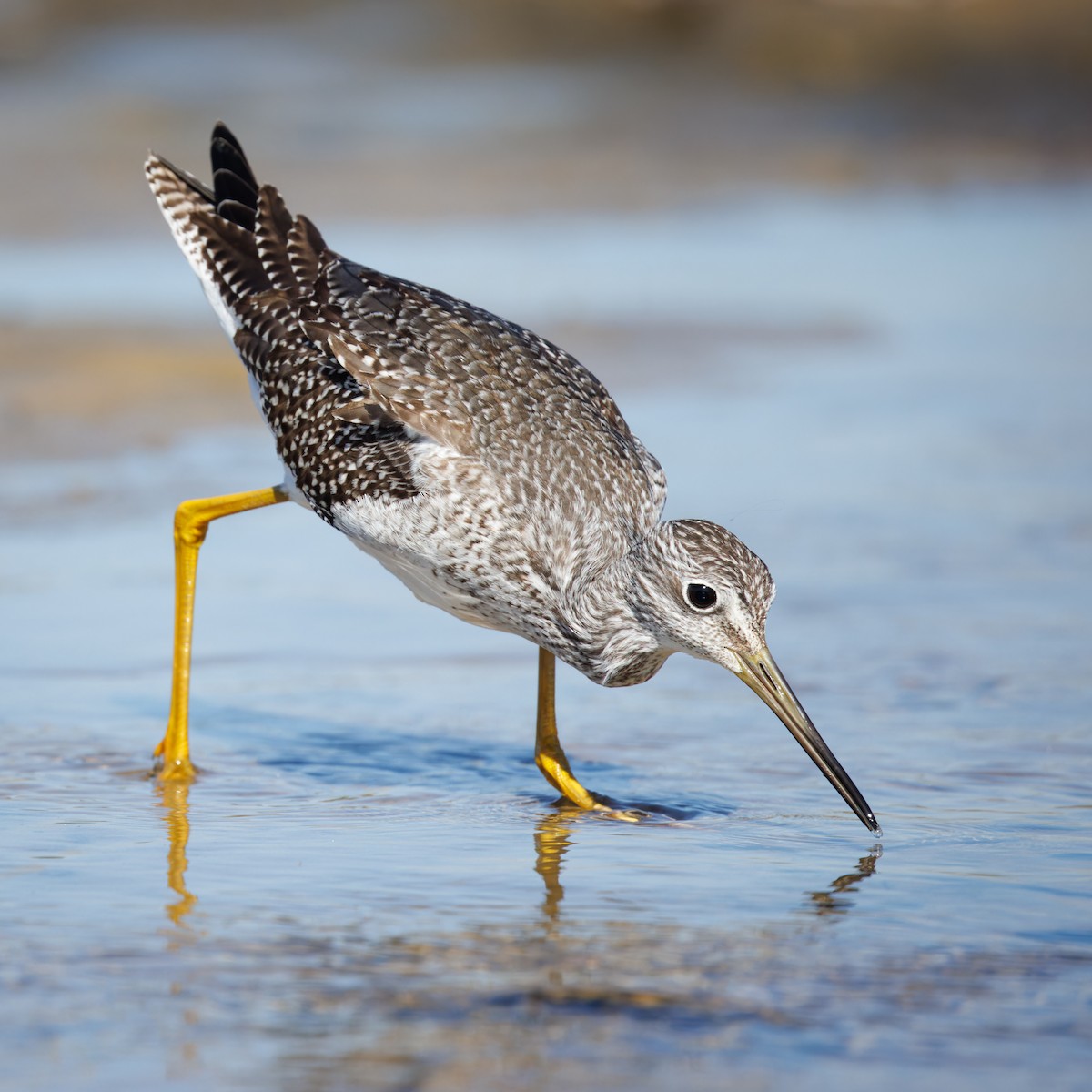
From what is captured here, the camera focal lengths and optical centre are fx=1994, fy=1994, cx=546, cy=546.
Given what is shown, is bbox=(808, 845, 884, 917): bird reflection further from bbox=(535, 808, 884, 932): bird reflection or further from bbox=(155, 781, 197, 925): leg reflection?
bbox=(155, 781, 197, 925): leg reflection

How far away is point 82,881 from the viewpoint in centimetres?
644

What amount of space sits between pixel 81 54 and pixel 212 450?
1873cm

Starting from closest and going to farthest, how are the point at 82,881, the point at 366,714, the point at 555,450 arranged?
Answer: the point at 82,881 → the point at 555,450 → the point at 366,714

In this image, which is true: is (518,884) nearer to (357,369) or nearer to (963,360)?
(357,369)

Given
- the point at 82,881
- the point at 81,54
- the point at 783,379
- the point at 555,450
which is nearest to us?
the point at 82,881

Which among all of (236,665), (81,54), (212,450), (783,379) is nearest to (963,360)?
(783,379)

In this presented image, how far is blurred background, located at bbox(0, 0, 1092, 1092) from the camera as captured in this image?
211 inches

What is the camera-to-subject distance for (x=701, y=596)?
7.25m

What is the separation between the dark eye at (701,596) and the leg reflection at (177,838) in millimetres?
1992

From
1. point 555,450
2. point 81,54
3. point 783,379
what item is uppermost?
point 81,54

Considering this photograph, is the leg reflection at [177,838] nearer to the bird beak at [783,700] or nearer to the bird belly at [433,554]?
the bird belly at [433,554]

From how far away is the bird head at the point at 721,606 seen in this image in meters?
7.21

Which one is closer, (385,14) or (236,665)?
(236,665)

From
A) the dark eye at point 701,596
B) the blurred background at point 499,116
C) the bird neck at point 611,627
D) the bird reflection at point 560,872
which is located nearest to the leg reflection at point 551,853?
the bird reflection at point 560,872
